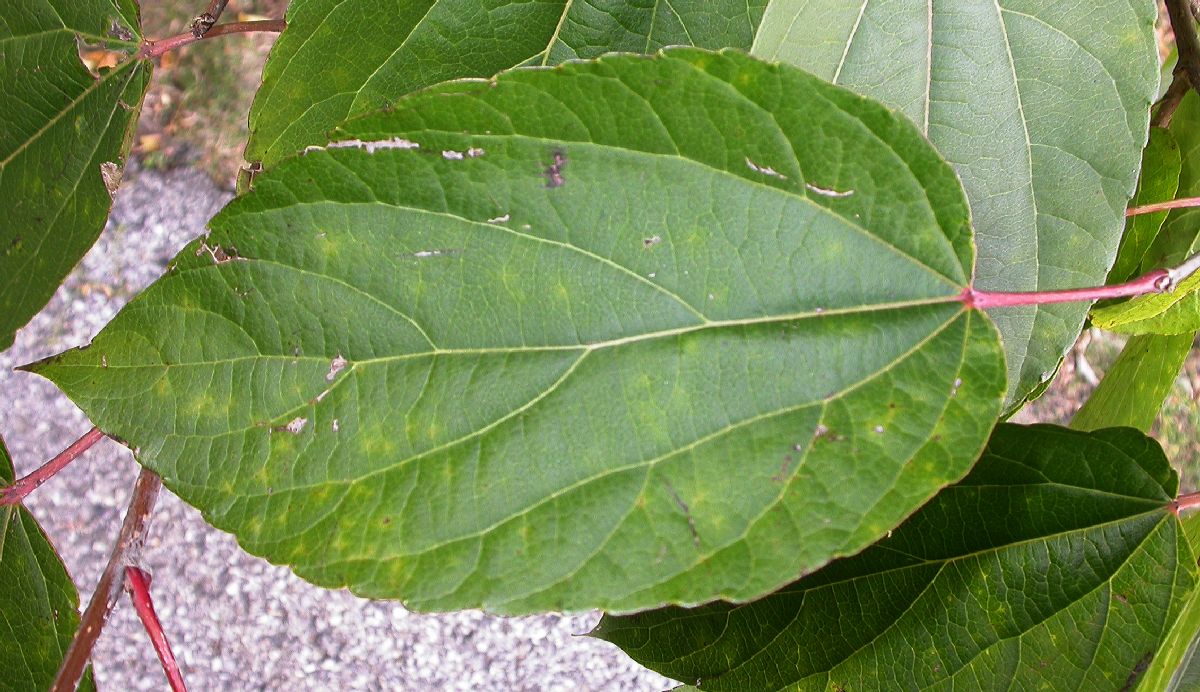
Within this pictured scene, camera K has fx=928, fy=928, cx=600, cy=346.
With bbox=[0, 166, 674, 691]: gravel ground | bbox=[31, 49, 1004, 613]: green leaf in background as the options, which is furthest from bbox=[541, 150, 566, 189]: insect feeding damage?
bbox=[0, 166, 674, 691]: gravel ground

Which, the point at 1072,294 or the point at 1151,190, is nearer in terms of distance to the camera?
the point at 1072,294

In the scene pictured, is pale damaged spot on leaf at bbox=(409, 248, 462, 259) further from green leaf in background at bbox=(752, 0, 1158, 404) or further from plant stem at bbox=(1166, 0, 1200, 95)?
plant stem at bbox=(1166, 0, 1200, 95)

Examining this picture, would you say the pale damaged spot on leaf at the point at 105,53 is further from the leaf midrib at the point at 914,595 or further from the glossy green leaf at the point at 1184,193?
the glossy green leaf at the point at 1184,193

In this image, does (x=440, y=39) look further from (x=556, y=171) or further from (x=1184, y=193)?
(x=1184, y=193)

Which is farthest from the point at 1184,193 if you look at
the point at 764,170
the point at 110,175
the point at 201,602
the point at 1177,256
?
the point at 201,602

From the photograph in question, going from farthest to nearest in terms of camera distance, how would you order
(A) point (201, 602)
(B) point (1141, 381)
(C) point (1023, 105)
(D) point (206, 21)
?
1. (A) point (201, 602)
2. (B) point (1141, 381)
3. (D) point (206, 21)
4. (C) point (1023, 105)

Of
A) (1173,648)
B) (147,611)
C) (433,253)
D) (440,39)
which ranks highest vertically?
(440,39)

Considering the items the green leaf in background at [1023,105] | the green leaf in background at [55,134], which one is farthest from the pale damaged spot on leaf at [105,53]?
the green leaf in background at [1023,105]

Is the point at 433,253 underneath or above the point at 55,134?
underneath

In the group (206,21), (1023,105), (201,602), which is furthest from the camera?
(201,602)
